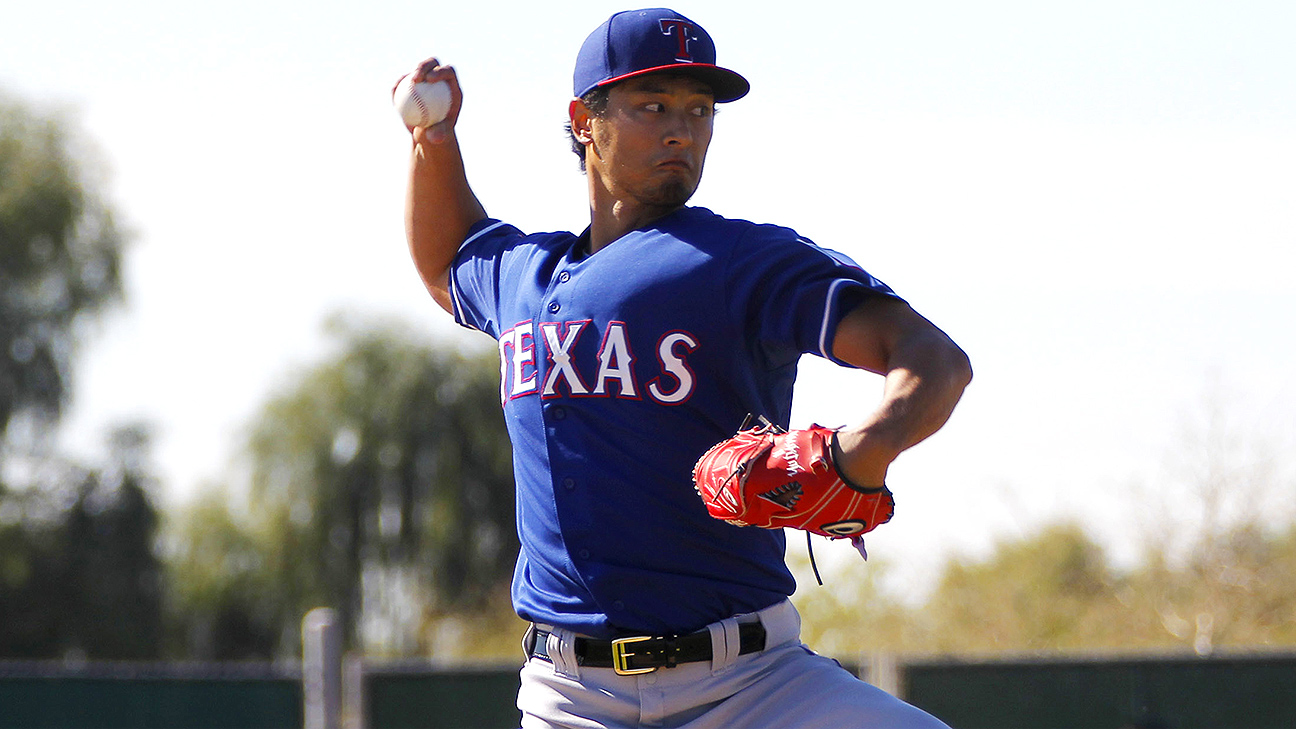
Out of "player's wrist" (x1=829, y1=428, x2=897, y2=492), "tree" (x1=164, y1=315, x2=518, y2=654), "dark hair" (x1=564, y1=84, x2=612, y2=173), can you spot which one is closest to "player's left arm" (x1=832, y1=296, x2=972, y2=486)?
"player's wrist" (x1=829, y1=428, x2=897, y2=492)

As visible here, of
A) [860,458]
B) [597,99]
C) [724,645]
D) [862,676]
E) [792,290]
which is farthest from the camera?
[862,676]

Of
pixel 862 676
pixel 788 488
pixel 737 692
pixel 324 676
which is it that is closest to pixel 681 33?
pixel 788 488

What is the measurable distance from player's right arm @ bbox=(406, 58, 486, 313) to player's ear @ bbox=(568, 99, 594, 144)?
1.94ft

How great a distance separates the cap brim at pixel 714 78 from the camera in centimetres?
309

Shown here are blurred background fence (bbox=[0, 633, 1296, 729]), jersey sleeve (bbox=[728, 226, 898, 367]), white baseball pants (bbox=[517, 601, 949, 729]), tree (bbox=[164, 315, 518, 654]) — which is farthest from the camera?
tree (bbox=[164, 315, 518, 654])

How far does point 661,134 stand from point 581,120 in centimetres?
33

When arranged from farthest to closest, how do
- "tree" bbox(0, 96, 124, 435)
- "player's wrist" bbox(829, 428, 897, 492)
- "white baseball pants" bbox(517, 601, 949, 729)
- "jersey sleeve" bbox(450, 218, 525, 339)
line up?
"tree" bbox(0, 96, 124, 435), "jersey sleeve" bbox(450, 218, 525, 339), "white baseball pants" bbox(517, 601, 949, 729), "player's wrist" bbox(829, 428, 897, 492)

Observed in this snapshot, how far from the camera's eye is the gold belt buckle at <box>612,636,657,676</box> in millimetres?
2910

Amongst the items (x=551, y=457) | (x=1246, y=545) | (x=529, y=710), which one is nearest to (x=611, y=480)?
(x=551, y=457)

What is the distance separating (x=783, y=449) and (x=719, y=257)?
0.55 metres

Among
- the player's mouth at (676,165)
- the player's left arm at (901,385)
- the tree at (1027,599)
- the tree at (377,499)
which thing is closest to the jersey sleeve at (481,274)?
the player's mouth at (676,165)

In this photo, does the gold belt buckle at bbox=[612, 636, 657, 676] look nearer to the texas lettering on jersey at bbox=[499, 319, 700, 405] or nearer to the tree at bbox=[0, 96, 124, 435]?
the texas lettering on jersey at bbox=[499, 319, 700, 405]

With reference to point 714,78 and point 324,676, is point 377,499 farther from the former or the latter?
point 714,78

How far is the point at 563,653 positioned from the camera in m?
3.03
